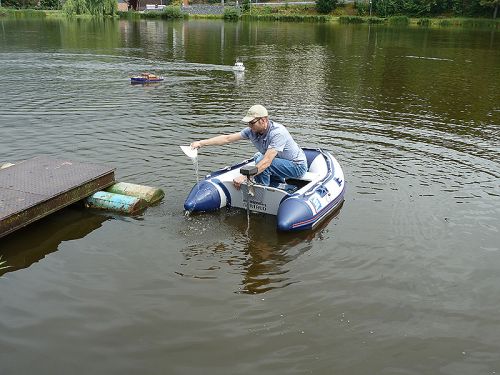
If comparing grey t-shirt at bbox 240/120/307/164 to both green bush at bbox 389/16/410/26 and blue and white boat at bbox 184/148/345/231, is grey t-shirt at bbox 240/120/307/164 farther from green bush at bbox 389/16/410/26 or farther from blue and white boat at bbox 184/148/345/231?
green bush at bbox 389/16/410/26

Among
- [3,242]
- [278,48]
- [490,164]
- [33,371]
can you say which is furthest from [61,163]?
[278,48]

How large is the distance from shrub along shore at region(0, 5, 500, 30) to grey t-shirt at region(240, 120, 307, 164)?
66.6m

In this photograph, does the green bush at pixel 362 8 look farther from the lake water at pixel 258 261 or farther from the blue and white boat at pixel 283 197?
the blue and white boat at pixel 283 197

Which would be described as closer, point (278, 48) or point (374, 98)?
point (374, 98)

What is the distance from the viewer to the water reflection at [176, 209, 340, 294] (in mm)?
8055

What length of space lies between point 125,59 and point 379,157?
22.2 m

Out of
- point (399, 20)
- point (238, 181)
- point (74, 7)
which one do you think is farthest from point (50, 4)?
point (238, 181)

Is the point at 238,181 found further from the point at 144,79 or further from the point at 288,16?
the point at 288,16

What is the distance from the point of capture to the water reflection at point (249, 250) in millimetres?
8055

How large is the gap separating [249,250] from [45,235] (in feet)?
12.0

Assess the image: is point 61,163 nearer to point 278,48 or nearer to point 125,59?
point 125,59

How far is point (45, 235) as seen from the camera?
30.2 ft

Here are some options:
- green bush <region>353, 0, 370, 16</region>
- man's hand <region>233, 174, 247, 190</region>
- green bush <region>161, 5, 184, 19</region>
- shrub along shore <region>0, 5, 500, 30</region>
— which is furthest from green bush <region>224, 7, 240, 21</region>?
man's hand <region>233, 174, 247, 190</region>

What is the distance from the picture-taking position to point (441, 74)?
2827 centimetres
